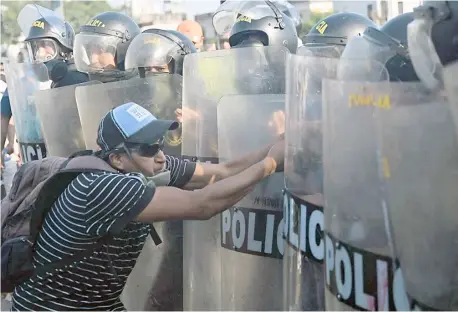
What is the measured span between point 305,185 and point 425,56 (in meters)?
0.73

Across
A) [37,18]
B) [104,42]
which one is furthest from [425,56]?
[37,18]

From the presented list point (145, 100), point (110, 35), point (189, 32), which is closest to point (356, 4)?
point (189, 32)

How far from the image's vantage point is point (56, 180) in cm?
260

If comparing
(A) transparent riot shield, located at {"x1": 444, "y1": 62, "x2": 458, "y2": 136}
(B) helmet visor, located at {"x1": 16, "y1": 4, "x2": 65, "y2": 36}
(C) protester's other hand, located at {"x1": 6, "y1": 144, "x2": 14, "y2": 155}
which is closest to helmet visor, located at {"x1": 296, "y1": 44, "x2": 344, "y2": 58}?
(A) transparent riot shield, located at {"x1": 444, "y1": 62, "x2": 458, "y2": 136}

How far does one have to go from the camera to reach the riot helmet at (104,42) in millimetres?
4996

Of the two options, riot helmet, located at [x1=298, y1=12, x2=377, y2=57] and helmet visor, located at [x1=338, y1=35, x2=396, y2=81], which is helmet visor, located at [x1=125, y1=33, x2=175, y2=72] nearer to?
riot helmet, located at [x1=298, y1=12, x2=377, y2=57]

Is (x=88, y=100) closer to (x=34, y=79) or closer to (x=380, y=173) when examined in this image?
(x=34, y=79)

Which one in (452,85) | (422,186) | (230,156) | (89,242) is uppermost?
(452,85)

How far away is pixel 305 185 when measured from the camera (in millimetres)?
2262

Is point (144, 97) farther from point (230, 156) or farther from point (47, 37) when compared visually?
point (47, 37)

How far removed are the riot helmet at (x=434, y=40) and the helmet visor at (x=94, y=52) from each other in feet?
11.4

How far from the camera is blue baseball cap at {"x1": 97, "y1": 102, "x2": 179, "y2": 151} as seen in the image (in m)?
2.74

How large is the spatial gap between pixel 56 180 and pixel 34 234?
0.22m

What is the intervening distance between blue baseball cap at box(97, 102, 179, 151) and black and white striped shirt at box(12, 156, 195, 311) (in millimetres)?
190
